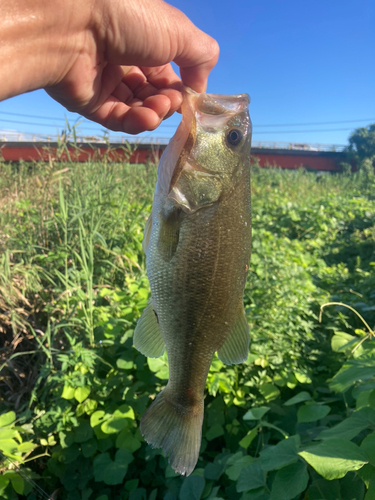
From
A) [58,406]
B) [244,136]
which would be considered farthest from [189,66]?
[58,406]

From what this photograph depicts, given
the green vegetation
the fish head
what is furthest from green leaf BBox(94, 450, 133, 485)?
the fish head

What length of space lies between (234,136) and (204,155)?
5.5 inches

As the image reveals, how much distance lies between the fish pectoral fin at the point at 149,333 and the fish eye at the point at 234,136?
69cm

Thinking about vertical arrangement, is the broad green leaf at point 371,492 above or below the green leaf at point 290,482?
above

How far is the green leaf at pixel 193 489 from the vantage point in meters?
1.85

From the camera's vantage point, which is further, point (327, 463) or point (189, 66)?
point (189, 66)

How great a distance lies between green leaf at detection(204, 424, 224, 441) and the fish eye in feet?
6.64

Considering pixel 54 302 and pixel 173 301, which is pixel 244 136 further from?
pixel 54 302

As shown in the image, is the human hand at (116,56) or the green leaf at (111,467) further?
the green leaf at (111,467)

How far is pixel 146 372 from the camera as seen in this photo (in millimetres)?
2559

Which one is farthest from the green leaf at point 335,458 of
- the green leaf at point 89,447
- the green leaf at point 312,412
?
the green leaf at point 89,447

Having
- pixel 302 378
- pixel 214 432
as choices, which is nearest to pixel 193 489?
pixel 214 432

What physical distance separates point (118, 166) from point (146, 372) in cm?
332

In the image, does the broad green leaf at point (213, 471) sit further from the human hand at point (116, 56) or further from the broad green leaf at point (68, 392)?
the human hand at point (116, 56)
